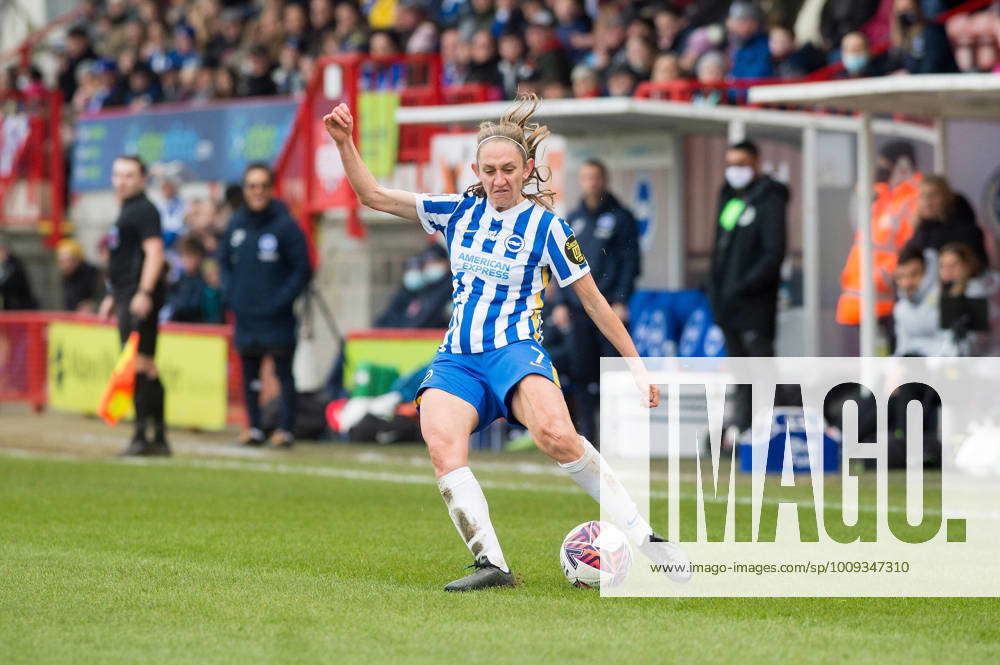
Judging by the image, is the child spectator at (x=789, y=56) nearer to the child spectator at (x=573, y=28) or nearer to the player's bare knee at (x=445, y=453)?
the child spectator at (x=573, y=28)

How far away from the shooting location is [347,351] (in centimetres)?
1586

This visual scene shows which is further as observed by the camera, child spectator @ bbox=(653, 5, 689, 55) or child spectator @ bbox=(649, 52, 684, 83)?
child spectator @ bbox=(653, 5, 689, 55)

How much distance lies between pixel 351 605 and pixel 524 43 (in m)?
12.9

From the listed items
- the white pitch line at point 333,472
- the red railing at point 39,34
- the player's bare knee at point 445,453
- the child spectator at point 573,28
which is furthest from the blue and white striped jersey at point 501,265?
the red railing at point 39,34

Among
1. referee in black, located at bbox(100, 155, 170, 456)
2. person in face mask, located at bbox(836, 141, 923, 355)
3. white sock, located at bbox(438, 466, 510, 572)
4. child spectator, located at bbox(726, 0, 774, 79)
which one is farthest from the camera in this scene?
child spectator, located at bbox(726, 0, 774, 79)

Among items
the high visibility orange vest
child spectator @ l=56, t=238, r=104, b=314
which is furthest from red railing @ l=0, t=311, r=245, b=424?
the high visibility orange vest

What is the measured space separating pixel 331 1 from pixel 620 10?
537 cm

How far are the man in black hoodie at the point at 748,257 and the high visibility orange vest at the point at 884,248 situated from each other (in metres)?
0.86

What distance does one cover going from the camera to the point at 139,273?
13492 millimetres

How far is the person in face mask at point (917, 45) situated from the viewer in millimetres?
14234

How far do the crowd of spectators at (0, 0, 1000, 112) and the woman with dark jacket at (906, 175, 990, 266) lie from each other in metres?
1.54

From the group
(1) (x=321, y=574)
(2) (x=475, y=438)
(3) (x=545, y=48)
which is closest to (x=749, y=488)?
(2) (x=475, y=438)

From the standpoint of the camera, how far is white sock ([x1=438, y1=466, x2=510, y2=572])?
7195 millimetres

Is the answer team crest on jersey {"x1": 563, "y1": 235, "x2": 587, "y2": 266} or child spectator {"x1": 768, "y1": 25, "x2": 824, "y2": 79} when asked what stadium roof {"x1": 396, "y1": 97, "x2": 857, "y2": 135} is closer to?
child spectator {"x1": 768, "y1": 25, "x2": 824, "y2": 79}
